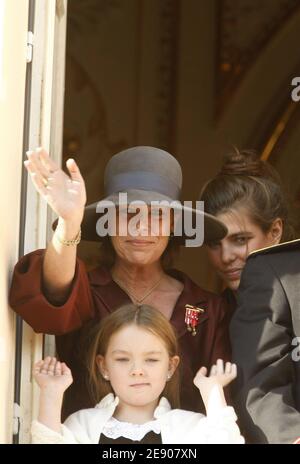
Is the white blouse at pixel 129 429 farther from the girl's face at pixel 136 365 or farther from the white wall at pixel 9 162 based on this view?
the white wall at pixel 9 162

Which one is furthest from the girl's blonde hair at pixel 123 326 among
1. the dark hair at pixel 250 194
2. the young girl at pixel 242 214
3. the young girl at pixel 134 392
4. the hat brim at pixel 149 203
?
the dark hair at pixel 250 194

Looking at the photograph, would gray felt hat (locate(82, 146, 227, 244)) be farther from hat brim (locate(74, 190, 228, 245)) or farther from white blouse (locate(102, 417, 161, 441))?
white blouse (locate(102, 417, 161, 441))

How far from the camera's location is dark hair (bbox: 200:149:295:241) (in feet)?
13.3

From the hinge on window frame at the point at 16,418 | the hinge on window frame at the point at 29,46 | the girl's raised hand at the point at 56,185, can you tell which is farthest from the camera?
the hinge on window frame at the point at 29,46

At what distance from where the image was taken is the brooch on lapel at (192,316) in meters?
3.68

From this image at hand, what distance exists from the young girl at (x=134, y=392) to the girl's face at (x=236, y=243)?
0.52 m

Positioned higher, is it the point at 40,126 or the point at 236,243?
the point at 40,126

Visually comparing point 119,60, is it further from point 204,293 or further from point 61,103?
point 204,293

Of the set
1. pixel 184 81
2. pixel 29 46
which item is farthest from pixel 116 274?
pixel 184 81

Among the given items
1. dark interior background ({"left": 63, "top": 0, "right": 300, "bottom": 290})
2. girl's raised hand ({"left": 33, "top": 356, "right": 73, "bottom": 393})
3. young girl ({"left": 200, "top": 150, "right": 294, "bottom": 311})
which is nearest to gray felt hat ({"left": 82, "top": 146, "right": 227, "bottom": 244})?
young girl ({"left": 200, "top": 150, "right": 294, "bottom": 311})

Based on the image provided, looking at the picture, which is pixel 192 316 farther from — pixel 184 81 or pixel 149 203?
pixel 184 81

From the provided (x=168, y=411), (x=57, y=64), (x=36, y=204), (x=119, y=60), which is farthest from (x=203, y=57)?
(x=168, y=411)

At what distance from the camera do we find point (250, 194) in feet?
13.4

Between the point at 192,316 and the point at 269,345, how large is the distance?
12.8 inches
